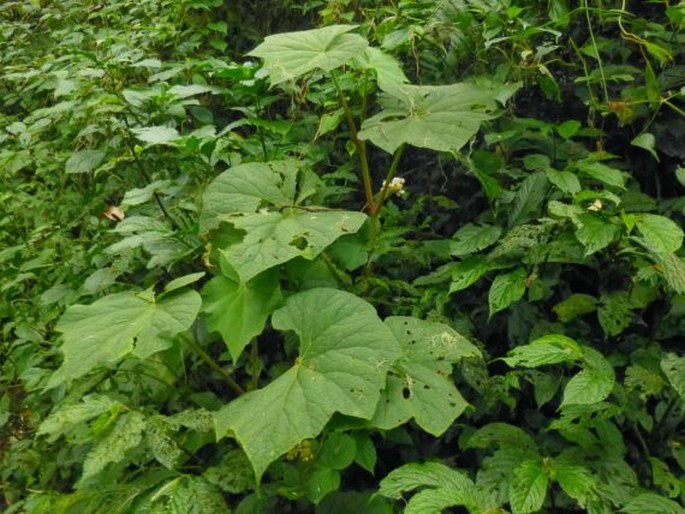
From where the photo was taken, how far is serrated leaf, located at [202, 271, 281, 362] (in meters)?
1.41

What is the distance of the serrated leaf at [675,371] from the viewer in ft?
4.23

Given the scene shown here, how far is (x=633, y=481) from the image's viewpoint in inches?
51.5

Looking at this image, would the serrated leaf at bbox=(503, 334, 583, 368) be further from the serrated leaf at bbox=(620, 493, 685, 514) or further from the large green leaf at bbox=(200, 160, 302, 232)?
the large green leaf at bbox=(200, 160, 302, 232)

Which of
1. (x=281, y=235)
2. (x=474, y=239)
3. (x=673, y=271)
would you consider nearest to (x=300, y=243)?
(x=281, y=235)

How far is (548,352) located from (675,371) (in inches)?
11.5

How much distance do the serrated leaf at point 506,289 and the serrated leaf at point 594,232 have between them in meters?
0.19

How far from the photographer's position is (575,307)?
160 cm

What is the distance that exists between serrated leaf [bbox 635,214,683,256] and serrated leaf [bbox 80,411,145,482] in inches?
45.0

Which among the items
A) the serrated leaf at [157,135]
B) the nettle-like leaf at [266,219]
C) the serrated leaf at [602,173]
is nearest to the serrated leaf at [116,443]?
the nettle-like leaf at [266,219]

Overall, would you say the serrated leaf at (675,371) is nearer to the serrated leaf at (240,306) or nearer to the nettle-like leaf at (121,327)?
the serrated leaf at (240,306)

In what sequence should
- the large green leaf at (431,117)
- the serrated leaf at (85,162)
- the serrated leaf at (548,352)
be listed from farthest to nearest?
the serrated leaf at (85,162) → the large green leaf at (431,117) → the serrated leaf at (548,352)

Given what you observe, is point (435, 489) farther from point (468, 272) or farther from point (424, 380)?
point (468, 272)

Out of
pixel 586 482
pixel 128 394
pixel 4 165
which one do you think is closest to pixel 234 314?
pixel 128 394

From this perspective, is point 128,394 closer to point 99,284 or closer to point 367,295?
point 99,284
